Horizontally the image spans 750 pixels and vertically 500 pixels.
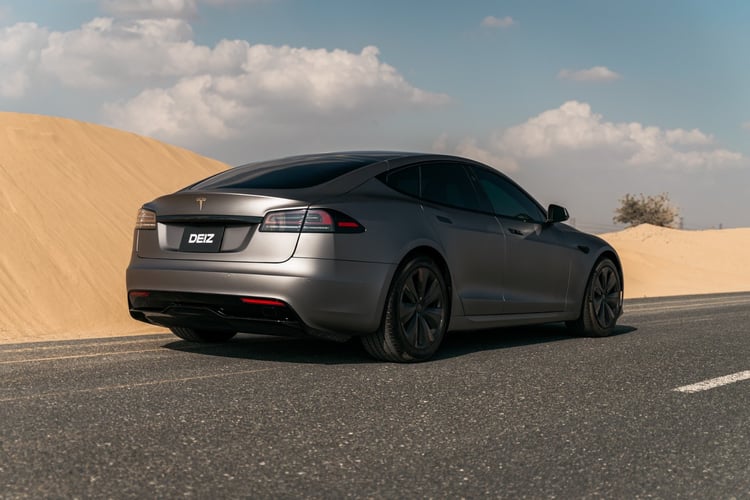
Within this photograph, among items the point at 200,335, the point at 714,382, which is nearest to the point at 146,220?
the point at 200,335

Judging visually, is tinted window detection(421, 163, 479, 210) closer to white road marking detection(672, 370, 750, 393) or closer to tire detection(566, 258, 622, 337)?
tire detection(566, 258, 622, 337)

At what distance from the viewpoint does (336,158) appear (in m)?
7.20

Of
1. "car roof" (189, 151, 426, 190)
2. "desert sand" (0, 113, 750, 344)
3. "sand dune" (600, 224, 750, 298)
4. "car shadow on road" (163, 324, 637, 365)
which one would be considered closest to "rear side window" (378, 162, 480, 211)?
"car roof" (189, 151, 426, 190)

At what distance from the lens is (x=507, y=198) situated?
8.11m

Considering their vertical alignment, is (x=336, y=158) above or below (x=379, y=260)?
above

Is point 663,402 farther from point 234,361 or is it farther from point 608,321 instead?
point 608,321

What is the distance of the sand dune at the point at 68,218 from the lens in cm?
1481

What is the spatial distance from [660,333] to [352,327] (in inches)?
174

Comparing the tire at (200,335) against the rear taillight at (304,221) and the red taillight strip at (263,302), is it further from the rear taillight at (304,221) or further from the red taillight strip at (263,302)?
the rear taillight at (304,221)

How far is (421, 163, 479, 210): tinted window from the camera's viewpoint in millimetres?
7230

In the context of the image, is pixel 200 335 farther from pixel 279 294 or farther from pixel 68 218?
pixel 68 218

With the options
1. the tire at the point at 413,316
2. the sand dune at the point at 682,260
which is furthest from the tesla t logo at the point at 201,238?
the sand dune at the point at 682,260

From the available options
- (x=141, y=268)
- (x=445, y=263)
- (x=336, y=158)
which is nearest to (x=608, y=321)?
(x=445, y=263)

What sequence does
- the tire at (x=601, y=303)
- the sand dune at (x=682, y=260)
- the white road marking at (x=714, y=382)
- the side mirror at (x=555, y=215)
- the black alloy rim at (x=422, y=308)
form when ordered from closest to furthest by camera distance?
the white road marking at (x=714, y=382), the black alloy rim at (x=422, y=308), the side mirror at (x=555, y=215), the tire at (x=601, y=303), the sand dune at (x=682, y=260)
